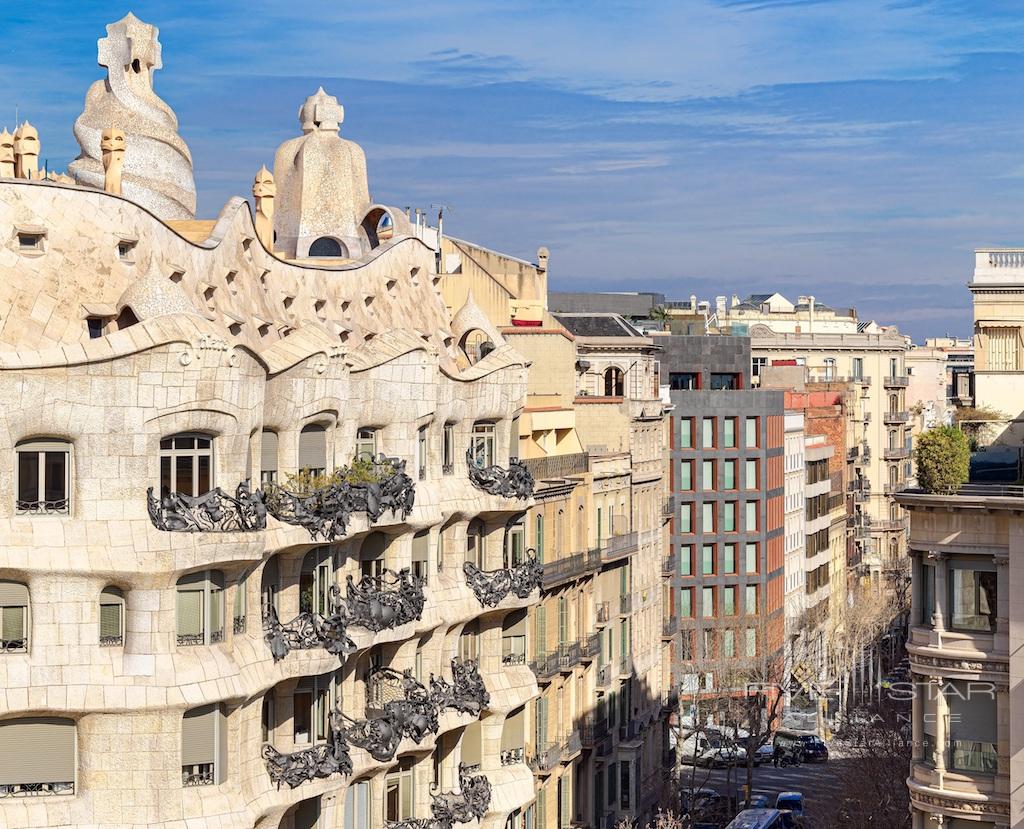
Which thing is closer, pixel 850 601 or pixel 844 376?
pixel 850 601

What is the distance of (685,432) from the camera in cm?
11681

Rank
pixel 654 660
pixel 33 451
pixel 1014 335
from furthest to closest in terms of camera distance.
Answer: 1. pixel 654 660
2. pixel 1014 335
3. pixel 33 451

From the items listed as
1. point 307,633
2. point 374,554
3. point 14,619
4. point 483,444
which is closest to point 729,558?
point 483,444

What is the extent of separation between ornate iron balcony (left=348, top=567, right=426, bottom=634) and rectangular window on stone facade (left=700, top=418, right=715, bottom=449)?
206 ft

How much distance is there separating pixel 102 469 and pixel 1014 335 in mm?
35125

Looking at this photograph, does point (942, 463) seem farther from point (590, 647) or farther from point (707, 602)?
point (707, 602)

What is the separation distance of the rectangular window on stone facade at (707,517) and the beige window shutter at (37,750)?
7950 cm

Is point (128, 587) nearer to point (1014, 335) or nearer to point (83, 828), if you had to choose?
point (83, 828)

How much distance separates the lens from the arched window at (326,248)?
63.0 metres

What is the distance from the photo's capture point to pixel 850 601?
154 metres

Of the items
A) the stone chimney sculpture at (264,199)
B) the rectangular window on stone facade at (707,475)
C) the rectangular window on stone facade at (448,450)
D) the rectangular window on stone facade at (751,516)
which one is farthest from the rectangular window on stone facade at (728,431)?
the stone chimney sculpture at (264,199)

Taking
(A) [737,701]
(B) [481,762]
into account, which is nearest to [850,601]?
(A) [737,701]

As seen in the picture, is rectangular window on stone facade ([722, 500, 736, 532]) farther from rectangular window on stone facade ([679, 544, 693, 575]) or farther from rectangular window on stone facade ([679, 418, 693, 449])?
rectangular window on stone facade ([679, 418, 693, 449])

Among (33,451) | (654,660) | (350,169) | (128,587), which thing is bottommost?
(654,660)
